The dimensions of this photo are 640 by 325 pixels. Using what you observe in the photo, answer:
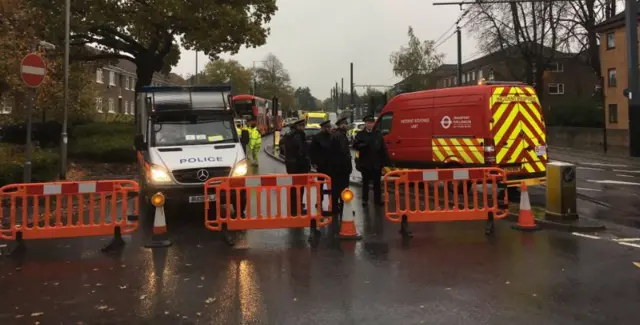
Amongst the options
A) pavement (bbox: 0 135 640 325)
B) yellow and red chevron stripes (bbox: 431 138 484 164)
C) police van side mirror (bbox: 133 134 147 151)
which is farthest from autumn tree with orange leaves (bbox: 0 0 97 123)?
yellow and red chevron stripes (bbox: 431 138 484 164)

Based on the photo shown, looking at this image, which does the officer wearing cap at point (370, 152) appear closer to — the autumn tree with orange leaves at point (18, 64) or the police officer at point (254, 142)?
the autumn tree with orange leaves at point (18, 64)

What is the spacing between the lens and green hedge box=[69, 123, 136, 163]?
19.2m

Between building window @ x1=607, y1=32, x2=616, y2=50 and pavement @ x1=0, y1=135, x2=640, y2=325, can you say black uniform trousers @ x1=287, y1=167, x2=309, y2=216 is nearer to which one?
pavement @ x1=0, y1=135, x2=640, y2=325

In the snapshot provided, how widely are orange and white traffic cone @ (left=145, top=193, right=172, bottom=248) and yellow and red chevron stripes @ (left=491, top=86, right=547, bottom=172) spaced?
6.82 m

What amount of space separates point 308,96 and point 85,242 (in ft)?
583

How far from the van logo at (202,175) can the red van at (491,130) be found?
17.9 ft

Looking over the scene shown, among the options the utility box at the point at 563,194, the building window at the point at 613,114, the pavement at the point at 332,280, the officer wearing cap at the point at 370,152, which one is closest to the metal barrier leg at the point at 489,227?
the pavement at the point at 332,280

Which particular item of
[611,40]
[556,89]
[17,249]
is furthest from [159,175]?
[556,89]

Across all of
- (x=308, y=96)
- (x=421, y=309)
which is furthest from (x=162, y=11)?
(x=308, y=96)

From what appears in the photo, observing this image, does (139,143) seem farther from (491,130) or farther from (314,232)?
(491,130)

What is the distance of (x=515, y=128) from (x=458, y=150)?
1250 mm

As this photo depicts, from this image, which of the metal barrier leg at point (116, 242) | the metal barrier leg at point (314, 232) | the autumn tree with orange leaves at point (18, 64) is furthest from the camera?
the autumn tree with orange leaves at point (18, 64)

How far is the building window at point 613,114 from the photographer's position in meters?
36.2

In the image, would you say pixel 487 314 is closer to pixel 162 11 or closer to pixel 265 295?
pixel 265 295
